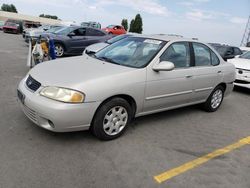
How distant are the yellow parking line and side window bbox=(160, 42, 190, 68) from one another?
1596mm

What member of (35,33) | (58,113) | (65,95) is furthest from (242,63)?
(35,33)

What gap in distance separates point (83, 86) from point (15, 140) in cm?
127

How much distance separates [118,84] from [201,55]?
2263 millimetres

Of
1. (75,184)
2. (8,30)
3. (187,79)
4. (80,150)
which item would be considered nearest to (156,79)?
(187,79)

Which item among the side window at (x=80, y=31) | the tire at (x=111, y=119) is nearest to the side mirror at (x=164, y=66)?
the tire at (x=111, y=119)

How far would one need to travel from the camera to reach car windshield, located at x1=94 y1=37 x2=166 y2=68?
12.8ft

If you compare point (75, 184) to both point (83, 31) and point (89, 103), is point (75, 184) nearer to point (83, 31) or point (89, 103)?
point (89, 103)

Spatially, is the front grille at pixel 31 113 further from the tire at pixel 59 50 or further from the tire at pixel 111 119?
the tire at pixel 59 50

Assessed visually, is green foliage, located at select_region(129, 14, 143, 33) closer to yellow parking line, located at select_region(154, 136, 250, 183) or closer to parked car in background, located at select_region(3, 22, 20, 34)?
parked car in background, located at select_region(3, 22, 20, 34)

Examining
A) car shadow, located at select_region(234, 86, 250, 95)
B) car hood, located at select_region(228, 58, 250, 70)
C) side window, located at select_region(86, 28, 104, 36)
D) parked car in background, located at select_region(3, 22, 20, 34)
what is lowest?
parked car in background, located at select_region(3, 22, 20, 34)

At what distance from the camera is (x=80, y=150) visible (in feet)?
10.7

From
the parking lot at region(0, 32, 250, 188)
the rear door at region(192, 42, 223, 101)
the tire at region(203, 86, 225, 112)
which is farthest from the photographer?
the tire at region(203, 86, 225, 112)

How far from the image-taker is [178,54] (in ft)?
14.2

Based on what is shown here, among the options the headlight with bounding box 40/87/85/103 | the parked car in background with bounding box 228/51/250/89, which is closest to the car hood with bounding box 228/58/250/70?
the parked car in background with bounding box 228/51/250/89
